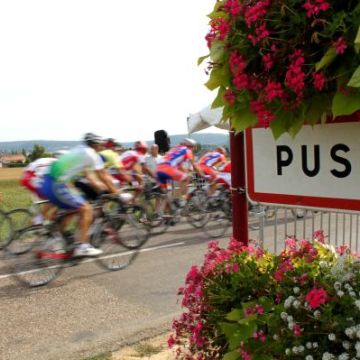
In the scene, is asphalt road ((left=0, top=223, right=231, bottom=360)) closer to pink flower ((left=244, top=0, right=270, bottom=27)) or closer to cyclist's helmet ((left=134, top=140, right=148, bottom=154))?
pink flower ((left=244, top=0, right=270, bottom=27))

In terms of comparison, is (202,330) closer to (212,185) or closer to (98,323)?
(98,323)

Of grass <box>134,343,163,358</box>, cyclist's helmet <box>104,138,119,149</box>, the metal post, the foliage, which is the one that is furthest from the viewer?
the foliage

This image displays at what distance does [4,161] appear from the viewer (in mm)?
54625

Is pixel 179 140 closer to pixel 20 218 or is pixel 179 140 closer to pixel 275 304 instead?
pixel 20 218

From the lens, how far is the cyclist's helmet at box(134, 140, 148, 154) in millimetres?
11773

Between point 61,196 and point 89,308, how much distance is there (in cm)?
178

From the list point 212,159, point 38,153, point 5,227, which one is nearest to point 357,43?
point 5,227

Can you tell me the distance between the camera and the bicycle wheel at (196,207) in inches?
413

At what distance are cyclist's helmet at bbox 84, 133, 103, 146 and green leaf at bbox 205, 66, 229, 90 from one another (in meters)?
6.33

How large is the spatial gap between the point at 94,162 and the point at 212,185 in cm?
468

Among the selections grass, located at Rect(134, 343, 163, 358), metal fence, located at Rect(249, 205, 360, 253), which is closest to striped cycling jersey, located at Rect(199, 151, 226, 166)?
metal fence, located at Rect(249, 205, 360, 253)

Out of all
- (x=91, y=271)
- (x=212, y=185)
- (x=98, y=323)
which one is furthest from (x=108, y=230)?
(x=212, y=185)

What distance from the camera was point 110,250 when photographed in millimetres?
7527

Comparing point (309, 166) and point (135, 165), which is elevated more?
point (309, 166)
